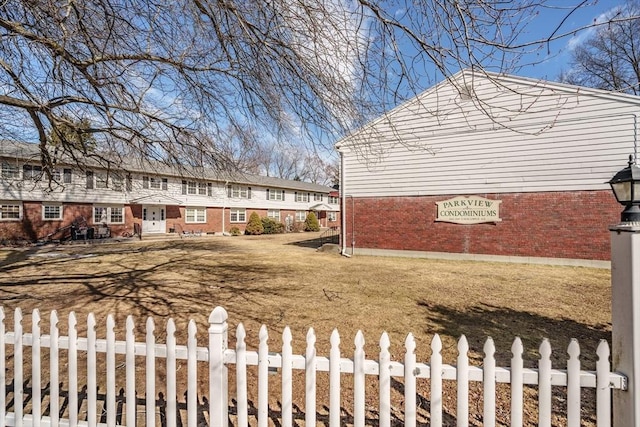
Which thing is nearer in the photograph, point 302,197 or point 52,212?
point 52,212

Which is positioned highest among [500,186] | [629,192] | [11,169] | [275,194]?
[275,194]

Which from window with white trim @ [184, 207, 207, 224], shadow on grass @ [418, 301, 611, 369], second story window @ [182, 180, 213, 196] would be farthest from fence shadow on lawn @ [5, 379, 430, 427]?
window with white trim @ [184, 207, 207, 224]

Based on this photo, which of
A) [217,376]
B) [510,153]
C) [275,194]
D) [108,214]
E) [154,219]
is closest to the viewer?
[217,376]

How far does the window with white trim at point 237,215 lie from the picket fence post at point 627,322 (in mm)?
29228

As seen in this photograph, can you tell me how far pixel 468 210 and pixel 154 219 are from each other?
2305 centimetres

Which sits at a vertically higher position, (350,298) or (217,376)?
(217,376)

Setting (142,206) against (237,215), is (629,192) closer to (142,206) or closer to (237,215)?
(142,206)

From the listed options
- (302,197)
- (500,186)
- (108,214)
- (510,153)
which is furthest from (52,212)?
(510,153)

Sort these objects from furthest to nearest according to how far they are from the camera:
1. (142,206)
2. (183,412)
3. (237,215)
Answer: (237,215)
(142,206)
(183,412)

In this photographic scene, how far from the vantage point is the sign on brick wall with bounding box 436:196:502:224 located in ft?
38.9

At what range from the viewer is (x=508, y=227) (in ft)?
38.3

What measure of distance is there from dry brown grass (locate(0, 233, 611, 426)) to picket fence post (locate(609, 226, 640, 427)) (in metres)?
1.27

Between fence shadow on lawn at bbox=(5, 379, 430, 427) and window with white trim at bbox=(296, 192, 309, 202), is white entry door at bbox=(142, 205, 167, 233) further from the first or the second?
fence shadow on lawn at bbox=(5, 379, 430, 427)

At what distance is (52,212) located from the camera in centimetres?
2034
